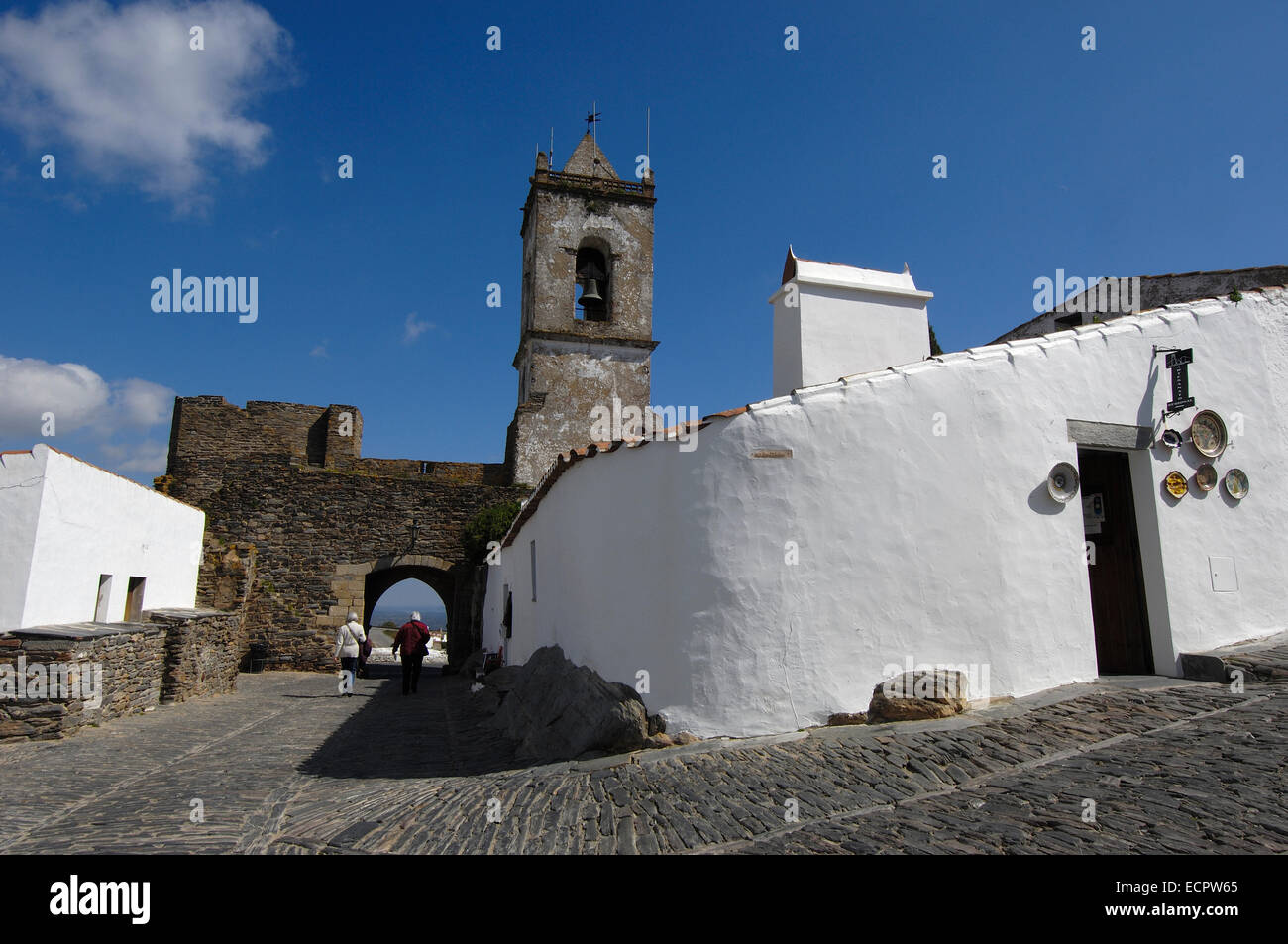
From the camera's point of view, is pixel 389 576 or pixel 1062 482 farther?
pixel 389 576

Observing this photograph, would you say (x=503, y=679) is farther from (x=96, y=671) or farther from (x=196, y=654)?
(x=196, y=654)

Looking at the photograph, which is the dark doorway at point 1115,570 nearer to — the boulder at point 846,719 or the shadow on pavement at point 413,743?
the boulder at point 846,719

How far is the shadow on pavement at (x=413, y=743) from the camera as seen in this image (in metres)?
7.48

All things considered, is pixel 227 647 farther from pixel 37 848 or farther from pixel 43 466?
pixel 37 848

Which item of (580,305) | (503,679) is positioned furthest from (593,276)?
(503,679)

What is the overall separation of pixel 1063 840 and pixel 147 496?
15.0 metres

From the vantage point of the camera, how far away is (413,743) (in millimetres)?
9062

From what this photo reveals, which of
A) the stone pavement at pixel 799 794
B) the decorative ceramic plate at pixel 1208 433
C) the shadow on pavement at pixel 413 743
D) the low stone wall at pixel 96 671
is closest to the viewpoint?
the stone pavement at pixel 799 794

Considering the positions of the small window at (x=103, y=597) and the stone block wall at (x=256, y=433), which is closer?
the small window at (x=103, y=597)

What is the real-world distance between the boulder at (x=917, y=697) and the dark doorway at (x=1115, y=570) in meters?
2.19

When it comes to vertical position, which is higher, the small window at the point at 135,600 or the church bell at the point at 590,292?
the church bell at the point at 590,292

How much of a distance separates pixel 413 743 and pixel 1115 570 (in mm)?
7925

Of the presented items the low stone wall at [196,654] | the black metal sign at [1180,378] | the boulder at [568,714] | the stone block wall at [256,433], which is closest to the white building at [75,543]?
the low stone wall at [196,654]

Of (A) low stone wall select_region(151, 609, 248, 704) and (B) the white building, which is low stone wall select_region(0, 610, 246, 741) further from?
(B) the white building
